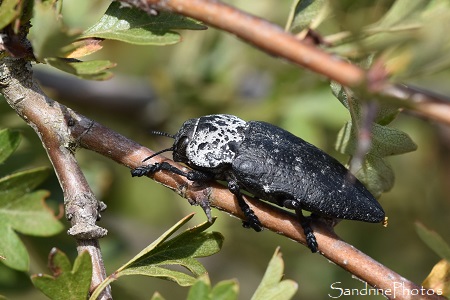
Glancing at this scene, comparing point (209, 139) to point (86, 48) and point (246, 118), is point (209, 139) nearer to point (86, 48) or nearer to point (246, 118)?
point (86, 48)

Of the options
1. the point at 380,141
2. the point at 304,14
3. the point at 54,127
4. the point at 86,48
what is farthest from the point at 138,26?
the point at 380,141

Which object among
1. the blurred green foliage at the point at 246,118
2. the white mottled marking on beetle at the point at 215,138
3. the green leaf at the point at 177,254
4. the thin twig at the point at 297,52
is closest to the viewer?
the thin twig at the point at 297,52

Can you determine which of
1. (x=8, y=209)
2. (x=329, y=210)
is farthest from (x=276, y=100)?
(x=8, y=209)

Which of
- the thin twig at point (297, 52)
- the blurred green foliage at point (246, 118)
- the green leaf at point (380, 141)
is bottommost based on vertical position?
the blurred green foliage at point (246, 118)

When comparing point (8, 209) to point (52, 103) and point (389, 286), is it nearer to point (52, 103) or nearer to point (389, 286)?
point (52, 103)

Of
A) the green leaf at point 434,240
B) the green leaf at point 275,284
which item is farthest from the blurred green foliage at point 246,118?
the green leaf at point 434,240

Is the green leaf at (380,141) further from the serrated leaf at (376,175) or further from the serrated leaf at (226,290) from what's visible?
the serrated leaf at (226,290)

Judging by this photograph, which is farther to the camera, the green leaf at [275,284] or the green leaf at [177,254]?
the green leaf at [177,254]
